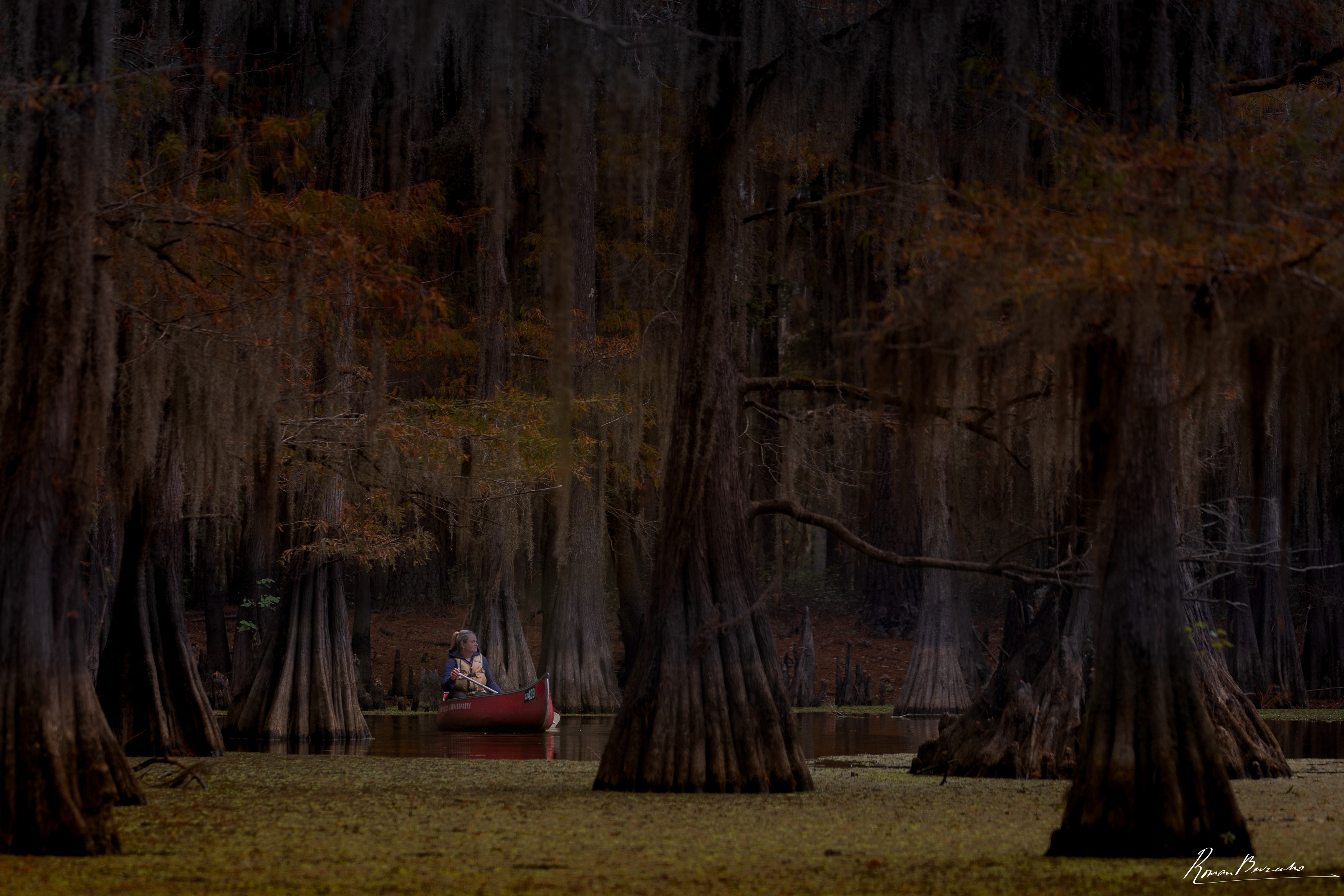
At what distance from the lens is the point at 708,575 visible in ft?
34.8

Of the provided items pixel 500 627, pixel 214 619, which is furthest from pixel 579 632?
pixel 214 619

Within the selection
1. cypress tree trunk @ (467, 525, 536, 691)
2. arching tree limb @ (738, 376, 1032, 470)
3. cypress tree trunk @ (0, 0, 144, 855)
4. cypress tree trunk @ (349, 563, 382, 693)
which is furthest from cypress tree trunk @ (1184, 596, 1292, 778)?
cypress tree trunk @ (349, 563, 382, 693)

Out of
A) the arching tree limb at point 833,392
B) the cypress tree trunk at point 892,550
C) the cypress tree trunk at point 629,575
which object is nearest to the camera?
the arching tree limb at point 833,392

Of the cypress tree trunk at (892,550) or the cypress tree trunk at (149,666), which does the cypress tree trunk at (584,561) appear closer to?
the cypress tree trunk at (892,550)

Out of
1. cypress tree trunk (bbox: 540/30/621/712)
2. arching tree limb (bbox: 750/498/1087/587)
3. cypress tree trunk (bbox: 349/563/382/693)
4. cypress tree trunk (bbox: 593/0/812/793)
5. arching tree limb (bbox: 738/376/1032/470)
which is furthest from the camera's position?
cypress tree trunk (bbox: 349/563/382/693)

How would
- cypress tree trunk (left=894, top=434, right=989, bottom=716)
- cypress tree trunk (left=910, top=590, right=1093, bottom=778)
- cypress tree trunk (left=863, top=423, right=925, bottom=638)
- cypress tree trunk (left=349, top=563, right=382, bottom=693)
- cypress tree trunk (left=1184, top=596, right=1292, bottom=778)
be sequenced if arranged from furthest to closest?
cypress tree trunk (left=349, top=563, right=382, bottom=693)
cypress tree trunk (left=894, top=434, right=989, bottom=716)
cypress tree trunk (left=863, top=423, right=925, bottom=638)
cypress tree trunk (left=910, top=590, right=1093, bottom=778)
cypress tree trunk (left=1184, top=596, right=1292, bottom=778)

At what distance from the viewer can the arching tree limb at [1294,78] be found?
333 inches

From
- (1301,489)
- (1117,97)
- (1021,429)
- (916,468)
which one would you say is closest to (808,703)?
(1301,489)

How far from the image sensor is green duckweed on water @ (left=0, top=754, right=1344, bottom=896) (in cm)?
588

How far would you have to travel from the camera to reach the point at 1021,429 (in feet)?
37.7

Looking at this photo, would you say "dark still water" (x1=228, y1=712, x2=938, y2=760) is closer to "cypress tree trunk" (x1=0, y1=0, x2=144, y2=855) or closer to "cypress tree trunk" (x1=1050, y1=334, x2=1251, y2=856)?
"cypress tree trunk" (x1=0, y1=0, x2=144, y2=855)

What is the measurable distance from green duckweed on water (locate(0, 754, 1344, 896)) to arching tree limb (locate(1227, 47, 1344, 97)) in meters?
4.37

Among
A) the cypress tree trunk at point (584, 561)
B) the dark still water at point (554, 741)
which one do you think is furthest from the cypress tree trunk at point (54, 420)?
the cypress tree trunk at point (584, 561)

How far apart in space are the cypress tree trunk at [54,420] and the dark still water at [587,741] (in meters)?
7.44
